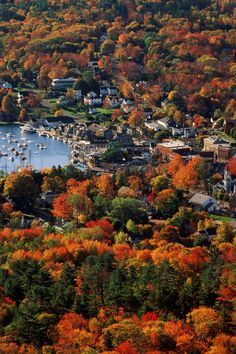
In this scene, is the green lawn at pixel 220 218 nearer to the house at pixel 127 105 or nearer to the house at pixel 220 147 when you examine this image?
the house at pixel 220 147

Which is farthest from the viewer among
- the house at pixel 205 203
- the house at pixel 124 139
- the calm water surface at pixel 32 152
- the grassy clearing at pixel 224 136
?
the grassy clearing at pixel 224 136

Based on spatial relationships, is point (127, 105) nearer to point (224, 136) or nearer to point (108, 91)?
point (108, 91)

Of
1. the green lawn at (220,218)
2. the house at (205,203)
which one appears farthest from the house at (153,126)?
the green lawn at (220,218)

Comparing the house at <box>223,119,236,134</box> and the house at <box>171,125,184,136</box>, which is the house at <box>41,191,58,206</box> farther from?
the house at <box>223,119,236,134</box>

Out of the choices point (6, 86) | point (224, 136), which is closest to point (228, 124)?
point (224, 136)

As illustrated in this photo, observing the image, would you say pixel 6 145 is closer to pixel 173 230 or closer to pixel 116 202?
pixel 116 202

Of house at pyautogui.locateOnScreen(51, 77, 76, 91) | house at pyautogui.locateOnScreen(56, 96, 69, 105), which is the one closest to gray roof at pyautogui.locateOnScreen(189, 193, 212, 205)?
house at pyautogui.locateOnScreen(56, 96, 69, 105)
